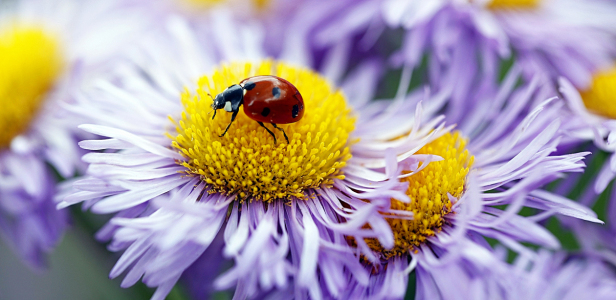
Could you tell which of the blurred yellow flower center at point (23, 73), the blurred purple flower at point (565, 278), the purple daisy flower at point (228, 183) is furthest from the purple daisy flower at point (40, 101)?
the blurred purple flower at point (565, 278)

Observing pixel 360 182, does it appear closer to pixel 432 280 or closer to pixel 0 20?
pixel 432 280

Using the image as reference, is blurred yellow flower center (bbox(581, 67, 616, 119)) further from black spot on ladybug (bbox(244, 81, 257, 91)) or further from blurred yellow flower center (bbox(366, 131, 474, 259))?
black spot on ladybug (bbox(244, 81, 257, 91))

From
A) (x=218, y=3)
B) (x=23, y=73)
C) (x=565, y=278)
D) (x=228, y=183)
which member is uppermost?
(x=218, y=3)

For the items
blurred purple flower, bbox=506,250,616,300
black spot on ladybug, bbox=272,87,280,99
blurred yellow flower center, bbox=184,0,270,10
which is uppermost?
blurred yellow flower center, bbox=184,0,270,10

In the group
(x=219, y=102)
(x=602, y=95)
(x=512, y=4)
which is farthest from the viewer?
(x=512, y=4)

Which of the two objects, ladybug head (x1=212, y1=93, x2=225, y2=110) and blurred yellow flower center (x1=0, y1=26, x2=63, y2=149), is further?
blurred yellow flower center (x1=0, y1=26, x2=63, y2=149)

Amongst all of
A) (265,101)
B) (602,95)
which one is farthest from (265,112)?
(602,95)

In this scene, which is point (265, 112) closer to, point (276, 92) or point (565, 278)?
point (276, 92)

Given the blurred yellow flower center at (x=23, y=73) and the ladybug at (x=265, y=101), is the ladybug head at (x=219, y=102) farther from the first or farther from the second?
the blurred yellow flower center at (x=23, y=73)

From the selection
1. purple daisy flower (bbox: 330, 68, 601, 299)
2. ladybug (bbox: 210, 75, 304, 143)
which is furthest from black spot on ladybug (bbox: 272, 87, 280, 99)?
purple daisy flower (bbox: 330, 68, 601, 299)
